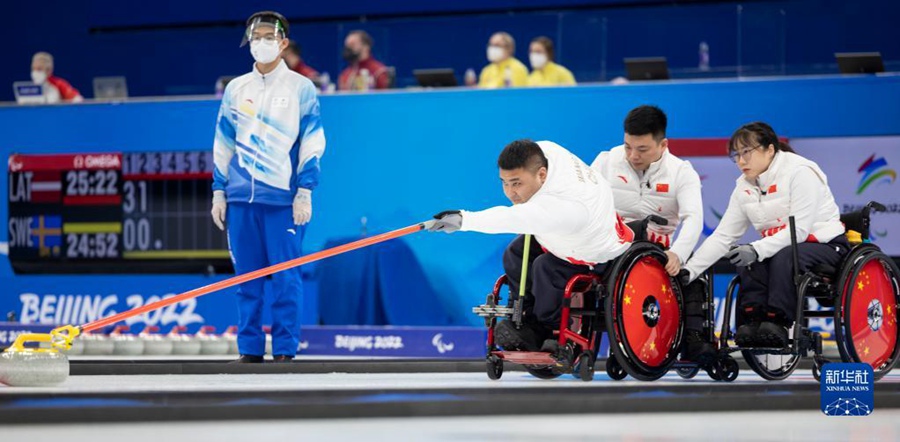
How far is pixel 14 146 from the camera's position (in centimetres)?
932

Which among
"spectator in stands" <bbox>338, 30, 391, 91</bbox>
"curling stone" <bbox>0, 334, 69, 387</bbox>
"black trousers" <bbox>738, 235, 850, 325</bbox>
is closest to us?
"curling stone" <bbox>0, 334, 69, 387</bbox>

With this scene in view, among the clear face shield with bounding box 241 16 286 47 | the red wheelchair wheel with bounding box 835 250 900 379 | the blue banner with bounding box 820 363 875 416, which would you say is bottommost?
the blue banner with bounding box 820 363 875 416

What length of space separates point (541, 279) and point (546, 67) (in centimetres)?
466

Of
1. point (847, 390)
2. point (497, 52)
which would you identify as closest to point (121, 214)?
point (497, 52)

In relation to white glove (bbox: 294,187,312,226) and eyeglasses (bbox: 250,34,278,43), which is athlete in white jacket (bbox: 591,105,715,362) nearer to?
white glove (bbox: 294,187,312,226)

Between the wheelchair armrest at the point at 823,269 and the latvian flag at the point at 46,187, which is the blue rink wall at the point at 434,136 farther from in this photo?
the wheelchair armrest at the point at 823,269

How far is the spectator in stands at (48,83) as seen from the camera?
9.49 meters

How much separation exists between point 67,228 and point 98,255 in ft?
0.95

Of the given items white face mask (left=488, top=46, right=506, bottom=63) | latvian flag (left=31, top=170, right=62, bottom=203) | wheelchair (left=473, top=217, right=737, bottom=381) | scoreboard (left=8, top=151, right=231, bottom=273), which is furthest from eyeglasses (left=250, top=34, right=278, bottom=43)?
latvian flag (left=31, top=170, right=62, bottom=203)

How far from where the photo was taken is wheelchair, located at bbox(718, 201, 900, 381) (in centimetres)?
452

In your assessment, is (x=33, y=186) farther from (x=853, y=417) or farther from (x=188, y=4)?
(x=853, y=417)

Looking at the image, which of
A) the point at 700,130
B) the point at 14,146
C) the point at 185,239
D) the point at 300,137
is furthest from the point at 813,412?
the point at 14,146

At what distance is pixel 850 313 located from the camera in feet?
15.0

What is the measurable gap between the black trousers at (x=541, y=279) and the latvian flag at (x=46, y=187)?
209 inches
